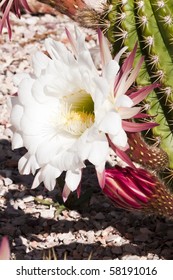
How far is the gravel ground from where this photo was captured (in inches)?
75.7

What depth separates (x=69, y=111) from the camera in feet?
4.81

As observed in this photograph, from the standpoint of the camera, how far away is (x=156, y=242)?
1.96 m

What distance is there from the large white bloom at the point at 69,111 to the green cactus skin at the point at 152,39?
20 centimetres

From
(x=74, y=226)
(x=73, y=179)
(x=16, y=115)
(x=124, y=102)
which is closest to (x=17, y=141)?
(x=16, y=115)

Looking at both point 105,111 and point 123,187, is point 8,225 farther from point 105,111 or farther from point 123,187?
point 105,111

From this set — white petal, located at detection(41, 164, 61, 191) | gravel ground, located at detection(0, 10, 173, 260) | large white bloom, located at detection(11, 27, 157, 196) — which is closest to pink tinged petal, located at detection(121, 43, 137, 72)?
large white bloom, located at detection(11, 27, 157, 196)

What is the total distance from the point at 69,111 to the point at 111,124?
0.61 ft

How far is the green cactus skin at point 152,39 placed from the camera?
60.9 inches

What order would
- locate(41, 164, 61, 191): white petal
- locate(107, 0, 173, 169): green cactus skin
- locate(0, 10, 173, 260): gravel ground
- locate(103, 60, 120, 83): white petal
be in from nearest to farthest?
locate(103, 60, 120, 83): white petal < locate(41, 164, 61, 191): white petal < locate(107, 0, 173, 169): green cactus skin < locate(0, 10, 173, 260): gravel ground

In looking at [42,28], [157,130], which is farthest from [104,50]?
[42,28]

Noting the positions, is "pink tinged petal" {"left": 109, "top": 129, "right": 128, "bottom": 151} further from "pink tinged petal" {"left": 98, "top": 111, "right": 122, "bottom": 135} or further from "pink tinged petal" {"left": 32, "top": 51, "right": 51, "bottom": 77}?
"pink tinged petal" {"left": 32, "top": 51, "right": 51, "bottom": 77}

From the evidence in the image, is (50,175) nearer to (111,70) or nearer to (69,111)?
(69,111)

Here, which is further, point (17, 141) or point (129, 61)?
point (17, 141)

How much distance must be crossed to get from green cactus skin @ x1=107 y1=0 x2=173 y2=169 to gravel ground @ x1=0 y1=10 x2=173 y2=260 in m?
0.41
